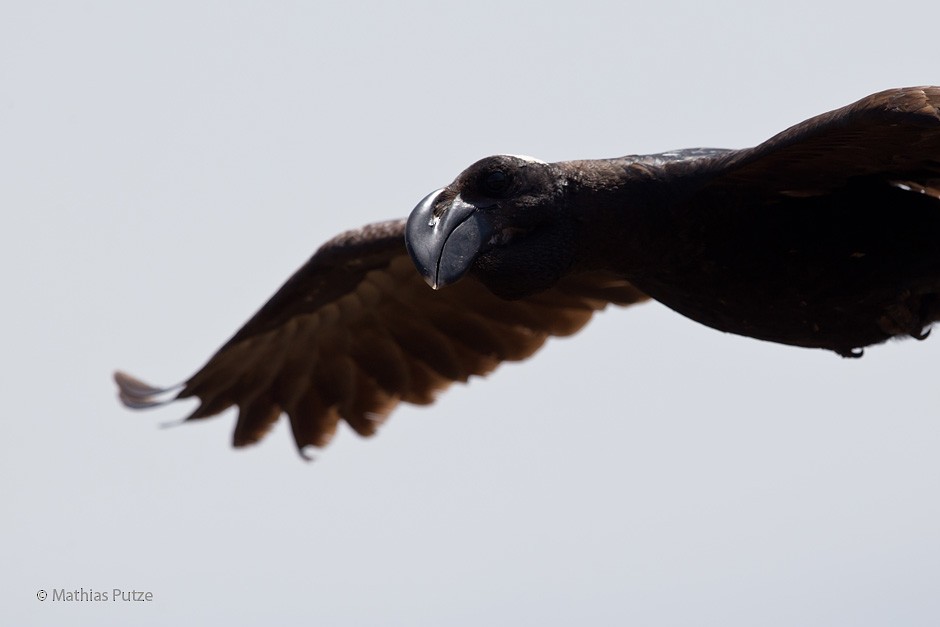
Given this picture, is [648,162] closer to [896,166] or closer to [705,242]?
[705,242]

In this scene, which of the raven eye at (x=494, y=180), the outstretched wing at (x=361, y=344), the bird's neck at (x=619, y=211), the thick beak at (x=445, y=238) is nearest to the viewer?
the thick beak at (x=445, y=238)

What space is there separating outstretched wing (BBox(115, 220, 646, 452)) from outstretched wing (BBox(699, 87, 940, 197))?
2129 millimetres

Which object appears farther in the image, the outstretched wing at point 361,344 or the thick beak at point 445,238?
the outstretched wing at point 361,344

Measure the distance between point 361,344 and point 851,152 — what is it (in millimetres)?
3571

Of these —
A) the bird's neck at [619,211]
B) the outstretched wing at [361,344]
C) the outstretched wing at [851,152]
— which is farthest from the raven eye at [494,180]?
the outstretched wing at [361,344]

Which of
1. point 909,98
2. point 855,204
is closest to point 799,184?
point 855,204

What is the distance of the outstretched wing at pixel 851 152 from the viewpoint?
6602 mm

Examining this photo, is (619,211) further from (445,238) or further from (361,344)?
(361,344)

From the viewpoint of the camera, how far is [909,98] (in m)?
6.59

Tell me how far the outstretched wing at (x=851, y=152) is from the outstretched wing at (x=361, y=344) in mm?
2129

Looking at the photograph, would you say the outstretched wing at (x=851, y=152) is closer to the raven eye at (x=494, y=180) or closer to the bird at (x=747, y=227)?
the bird at (x=747, y=227)

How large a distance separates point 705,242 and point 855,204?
0.64 metres

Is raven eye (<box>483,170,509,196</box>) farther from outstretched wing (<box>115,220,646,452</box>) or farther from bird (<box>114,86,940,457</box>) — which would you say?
outstretched wing (<box>115,220,646,452</box>)

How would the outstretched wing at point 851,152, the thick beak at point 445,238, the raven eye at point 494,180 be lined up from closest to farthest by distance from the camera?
1. the outstretched wing at point 851,152
2. the thick beak at point 445,238
3. the raven eye at point 494,180
